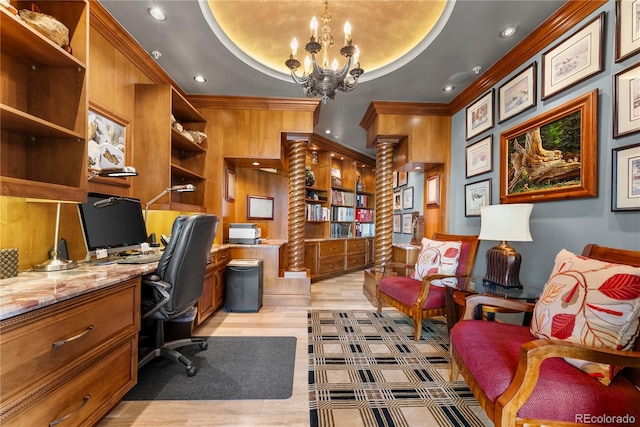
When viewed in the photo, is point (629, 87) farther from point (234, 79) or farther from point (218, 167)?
point (218, 167)

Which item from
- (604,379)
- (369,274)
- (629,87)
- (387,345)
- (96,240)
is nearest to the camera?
(604,379)

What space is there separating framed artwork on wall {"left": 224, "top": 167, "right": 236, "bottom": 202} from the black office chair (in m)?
1.78

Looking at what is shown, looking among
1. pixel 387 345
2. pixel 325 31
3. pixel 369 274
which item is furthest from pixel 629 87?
pixel 369 274

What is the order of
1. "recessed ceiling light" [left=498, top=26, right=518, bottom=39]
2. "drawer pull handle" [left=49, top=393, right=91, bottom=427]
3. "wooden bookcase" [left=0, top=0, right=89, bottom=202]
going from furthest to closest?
"recessed ceiling light" [left=498, top=26, right=518, bottom=39] < "wooden bookcase" [left=0, top=0, right=89, bottom=202] < "drawer pull handle" [left=49, top=393, right=91, bottom=427]

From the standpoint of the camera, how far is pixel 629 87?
5.01ft

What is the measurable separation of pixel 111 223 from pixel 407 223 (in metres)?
4.25

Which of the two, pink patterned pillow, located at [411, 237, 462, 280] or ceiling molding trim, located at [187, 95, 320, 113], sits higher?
ceiling molding trim, located at [187, 95, 320, 113]

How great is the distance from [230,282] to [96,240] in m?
1.54

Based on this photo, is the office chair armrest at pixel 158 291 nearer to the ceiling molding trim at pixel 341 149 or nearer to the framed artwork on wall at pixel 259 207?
the framed artwork on wall at pixel 259 207

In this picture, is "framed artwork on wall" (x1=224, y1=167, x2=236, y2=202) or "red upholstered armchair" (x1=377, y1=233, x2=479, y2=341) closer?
"red upholstered armchair" (x1=377, y1=233, x2=479, y2=341)

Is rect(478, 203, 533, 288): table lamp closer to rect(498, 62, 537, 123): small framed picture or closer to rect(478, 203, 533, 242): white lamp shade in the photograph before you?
rect(478, 203, 533, 242): white lamp shade

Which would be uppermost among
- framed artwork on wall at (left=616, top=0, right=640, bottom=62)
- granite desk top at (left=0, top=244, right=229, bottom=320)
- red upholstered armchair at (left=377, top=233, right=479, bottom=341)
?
framed artwork on wall at (left=616, top=0, right=640, bottom=62)

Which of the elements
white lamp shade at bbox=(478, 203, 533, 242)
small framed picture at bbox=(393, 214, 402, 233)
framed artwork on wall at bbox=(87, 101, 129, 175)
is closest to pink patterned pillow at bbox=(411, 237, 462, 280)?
white lamp shade at bbox=(478, 203, 533, 242)

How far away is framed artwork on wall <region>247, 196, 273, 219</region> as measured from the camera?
422cm
